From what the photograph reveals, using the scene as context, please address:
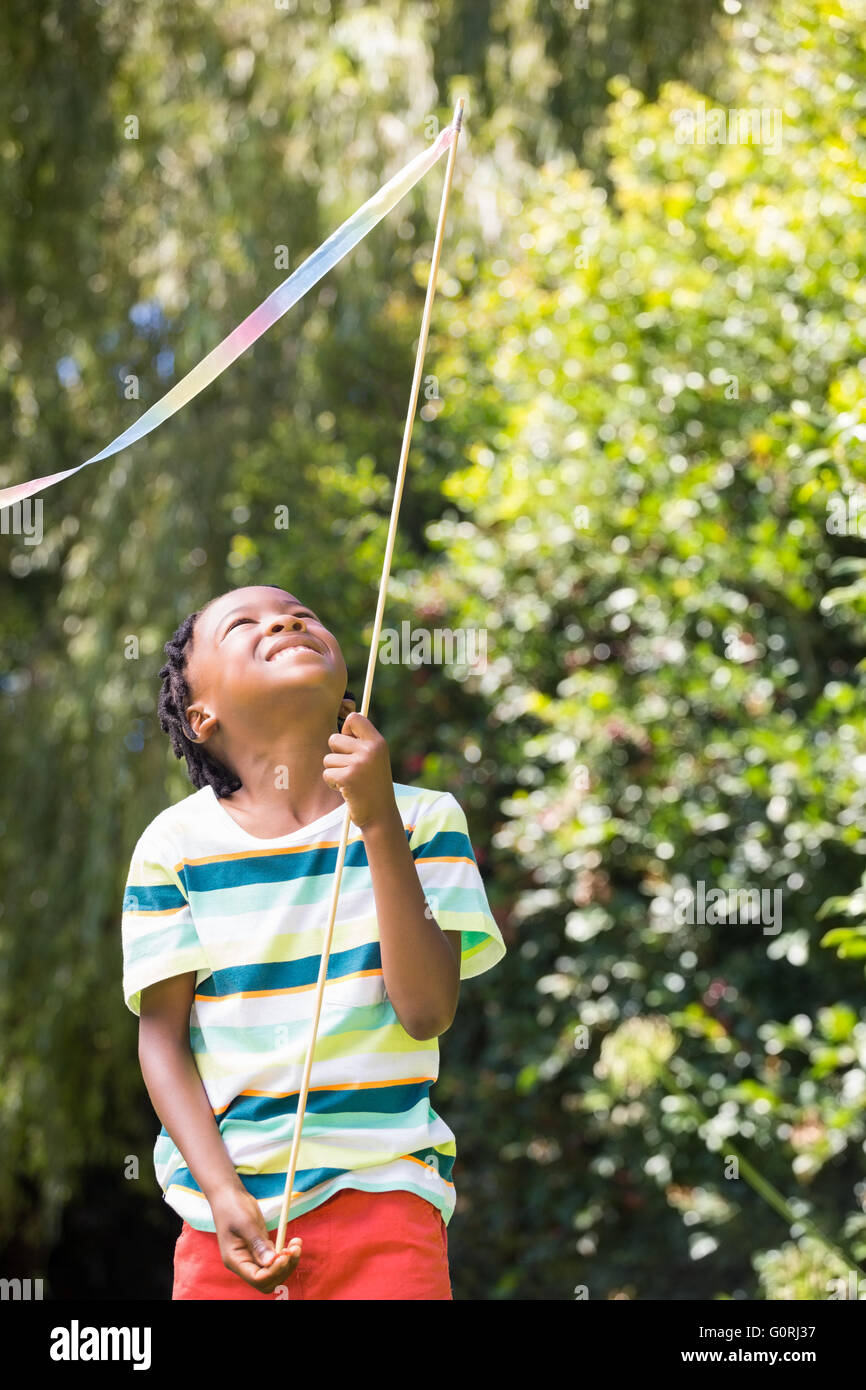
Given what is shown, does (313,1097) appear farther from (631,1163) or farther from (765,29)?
(765,29)

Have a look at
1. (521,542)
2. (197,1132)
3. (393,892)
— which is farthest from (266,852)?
(521,542)

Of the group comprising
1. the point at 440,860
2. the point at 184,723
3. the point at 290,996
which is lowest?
the point at 290,996

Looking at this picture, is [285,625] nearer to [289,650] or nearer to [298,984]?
[289,650]

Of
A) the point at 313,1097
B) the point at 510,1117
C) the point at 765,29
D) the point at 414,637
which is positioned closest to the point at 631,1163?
the point at 510,1117

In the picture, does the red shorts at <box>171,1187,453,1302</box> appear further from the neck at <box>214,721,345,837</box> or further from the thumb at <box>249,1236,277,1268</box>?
the neck at <box>214,721,345,837</box>

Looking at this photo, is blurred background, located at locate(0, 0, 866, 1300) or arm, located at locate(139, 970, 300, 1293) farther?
blurred background, located at locate(0, 0, 866, 1300)

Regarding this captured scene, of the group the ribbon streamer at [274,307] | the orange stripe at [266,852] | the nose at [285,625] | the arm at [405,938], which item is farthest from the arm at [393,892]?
the ribbon streamer at [274,307]

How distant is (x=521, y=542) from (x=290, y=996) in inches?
121

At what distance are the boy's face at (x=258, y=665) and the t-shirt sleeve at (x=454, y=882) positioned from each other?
7.3 inches

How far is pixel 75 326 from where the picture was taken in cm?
589

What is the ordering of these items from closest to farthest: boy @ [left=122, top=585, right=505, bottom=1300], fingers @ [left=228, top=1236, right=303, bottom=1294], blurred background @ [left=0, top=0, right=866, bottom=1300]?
fingers @ [left=228, top=1236, right=303, bottom=1294] → boy @ [left=122, top=585, right=505, bottom=1300] → blurred background @ [left=0, top=0, right=866, bottom=1300]

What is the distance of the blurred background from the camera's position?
3908 millimetres

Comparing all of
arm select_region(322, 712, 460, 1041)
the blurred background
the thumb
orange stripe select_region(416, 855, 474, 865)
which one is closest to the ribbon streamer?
arm select_region(322, 712, 460, 1041)

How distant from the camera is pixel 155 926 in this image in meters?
1.71
